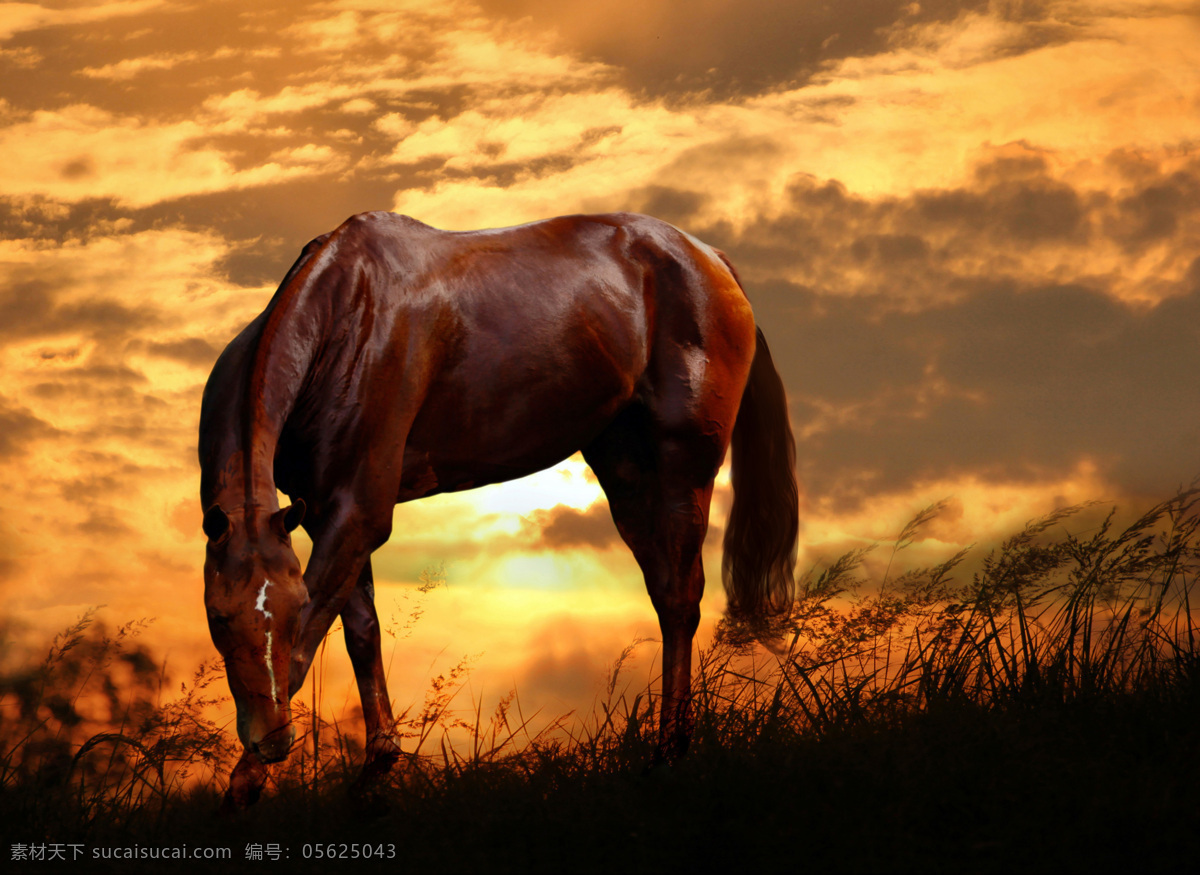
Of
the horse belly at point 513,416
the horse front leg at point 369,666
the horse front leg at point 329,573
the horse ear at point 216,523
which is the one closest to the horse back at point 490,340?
the horse belly at point 513,416

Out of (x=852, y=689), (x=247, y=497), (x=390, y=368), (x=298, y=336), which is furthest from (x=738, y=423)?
(x=247, y=497)

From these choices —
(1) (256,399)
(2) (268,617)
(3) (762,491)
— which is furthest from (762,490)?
(2) (268,617)

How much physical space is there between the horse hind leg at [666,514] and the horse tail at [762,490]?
2.12ft

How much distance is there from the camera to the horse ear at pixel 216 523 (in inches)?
120

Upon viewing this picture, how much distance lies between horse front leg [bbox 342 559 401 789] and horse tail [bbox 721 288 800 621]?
1875 mm

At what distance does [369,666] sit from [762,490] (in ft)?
7.21

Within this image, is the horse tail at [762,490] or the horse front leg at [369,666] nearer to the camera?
the horse front leg at [369,666]

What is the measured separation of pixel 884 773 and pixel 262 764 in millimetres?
1829

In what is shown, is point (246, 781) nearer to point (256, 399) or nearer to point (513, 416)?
point (256, 399)

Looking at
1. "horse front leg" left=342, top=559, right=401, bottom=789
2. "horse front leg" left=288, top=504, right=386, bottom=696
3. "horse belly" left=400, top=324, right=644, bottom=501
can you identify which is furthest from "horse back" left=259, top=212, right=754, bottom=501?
"horse front leg" left=342, top=559, right=401, bottom=789

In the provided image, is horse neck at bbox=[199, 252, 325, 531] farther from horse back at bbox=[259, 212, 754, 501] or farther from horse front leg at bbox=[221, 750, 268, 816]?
horse front leg at bbox=[221, 750, 268, 816]

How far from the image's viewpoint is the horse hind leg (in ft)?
14.8

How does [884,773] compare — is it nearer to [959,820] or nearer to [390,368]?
[959,820]

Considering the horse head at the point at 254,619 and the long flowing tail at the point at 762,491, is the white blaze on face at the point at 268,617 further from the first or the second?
the long flowing tail at the point at 762,491
